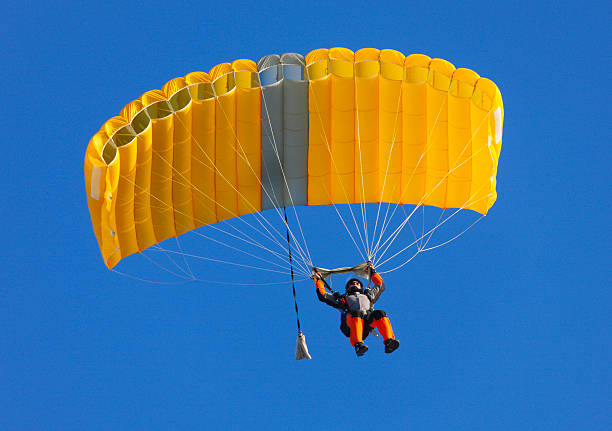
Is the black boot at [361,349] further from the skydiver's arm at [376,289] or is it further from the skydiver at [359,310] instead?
the skydiver's arm at [376,289]

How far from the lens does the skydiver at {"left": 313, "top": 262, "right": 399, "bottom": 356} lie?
640 inches

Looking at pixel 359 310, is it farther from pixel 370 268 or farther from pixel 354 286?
pixel 370 268

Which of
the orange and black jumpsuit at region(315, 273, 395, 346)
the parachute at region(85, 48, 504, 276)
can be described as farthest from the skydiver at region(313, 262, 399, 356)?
the parachute at region(85, 48, 504, 276)

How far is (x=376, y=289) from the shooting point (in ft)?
56.0

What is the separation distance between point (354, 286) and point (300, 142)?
278 cm

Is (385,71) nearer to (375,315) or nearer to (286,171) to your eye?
(286,171)

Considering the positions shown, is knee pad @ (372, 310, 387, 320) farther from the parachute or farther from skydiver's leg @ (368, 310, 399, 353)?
A: the parachute

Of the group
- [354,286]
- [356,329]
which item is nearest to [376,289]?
[354,286]

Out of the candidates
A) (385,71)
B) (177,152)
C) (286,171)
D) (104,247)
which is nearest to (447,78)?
(385,71)

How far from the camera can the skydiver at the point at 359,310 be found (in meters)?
16.2

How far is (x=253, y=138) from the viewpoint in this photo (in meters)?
18.5

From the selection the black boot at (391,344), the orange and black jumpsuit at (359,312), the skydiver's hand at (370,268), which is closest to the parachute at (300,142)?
the skydiver's hand at (370,268)

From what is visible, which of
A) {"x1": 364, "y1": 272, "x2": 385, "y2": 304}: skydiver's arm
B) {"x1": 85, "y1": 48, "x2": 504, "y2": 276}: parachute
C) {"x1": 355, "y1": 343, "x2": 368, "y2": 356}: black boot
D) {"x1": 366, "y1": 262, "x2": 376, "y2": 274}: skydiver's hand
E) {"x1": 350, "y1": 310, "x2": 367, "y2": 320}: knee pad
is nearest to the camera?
{"x1": 355, "y1": 343, "x2": 368, "y2": 356}: black boot

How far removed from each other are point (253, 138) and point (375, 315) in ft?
11.7
